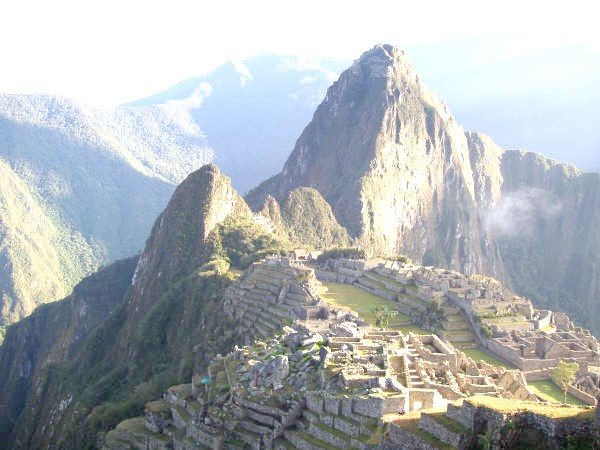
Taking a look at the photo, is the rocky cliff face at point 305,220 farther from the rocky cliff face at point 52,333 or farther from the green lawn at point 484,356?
the green lawn at point 484,356

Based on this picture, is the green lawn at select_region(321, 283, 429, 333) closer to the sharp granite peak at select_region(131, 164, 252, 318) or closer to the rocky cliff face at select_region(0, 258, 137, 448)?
the sharp granite peak at select_region(131, 164, 252, 318)

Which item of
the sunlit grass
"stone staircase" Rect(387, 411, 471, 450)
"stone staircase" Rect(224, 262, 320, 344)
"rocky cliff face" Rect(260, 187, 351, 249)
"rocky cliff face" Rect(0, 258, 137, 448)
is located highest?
the sunlit grass

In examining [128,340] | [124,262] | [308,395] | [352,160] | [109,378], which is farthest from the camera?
[352,160]

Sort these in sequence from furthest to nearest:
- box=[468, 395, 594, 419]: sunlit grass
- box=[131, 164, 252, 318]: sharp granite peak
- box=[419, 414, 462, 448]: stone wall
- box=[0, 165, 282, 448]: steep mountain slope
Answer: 1. box=[131, 164, 252, 318]: sharp granite peak
2. box=[0, 165, 282, 448]: steep mountain slope
3. box=[419, 414, 462, 448]: stone wall
4. box=[468, 395, 594, 419]: sunlit grass

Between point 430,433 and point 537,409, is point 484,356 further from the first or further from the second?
point 537,409

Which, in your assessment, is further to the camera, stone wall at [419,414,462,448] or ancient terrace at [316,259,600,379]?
ancient terrace at [316,259,600,379]

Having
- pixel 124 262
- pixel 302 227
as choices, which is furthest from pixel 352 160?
pixel 124 262

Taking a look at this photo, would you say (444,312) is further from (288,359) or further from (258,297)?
(288,359)

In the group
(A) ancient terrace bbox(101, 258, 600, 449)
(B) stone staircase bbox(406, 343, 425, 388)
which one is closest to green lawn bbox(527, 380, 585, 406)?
(A) ancient terrace bbox(101, 258, 600, 449)
